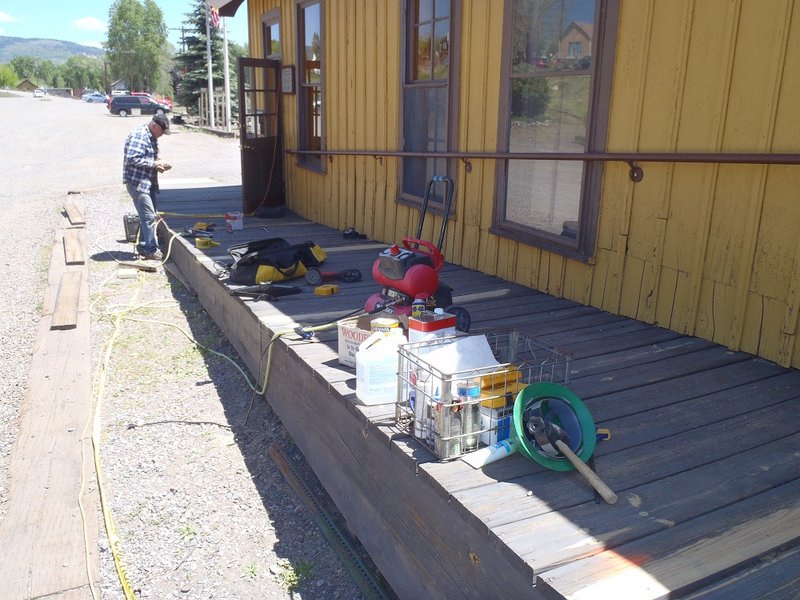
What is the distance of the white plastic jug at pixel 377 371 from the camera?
293 centimetres

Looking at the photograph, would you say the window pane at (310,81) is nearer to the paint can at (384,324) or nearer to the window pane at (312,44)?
the window pane at (312,44)

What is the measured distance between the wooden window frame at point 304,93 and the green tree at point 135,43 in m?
82.3

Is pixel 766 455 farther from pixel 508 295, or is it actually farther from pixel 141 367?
pixel 141 367

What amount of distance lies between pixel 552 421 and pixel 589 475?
282 millimetres

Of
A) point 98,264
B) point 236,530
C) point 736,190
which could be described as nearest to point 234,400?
point 236,530

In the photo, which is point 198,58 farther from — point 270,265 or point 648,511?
point 648,511

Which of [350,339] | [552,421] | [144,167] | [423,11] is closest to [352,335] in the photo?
[350,339]

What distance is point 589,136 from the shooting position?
4.13 meters

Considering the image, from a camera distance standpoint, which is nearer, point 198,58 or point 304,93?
point 304,93

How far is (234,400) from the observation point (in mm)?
4863

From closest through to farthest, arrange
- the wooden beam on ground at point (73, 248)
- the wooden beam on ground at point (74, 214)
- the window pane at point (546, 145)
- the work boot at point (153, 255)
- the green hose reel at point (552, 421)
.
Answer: the green hose reel at point (552, 421) → the window pane at point (546, 145) → the wooden beam on ground at point (73, 248) → the work boot at point (153, 255) → the wooden beam on ground at point (74, 214)

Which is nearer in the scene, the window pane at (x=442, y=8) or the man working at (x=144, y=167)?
the window pane at (x=442, y=8)

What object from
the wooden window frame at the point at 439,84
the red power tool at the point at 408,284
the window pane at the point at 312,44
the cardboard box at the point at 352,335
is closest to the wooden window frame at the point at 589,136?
the wooden window frame at the point at 439,84

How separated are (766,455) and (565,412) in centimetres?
77
